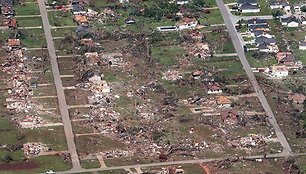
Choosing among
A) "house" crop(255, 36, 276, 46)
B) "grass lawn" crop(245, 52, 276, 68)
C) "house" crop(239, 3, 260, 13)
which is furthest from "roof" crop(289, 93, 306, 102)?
"house" crop(239, 3, 260, 13)

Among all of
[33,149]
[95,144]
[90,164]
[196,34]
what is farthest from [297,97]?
[33,149]

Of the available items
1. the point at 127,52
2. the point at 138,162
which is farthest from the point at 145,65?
the point at 138,162

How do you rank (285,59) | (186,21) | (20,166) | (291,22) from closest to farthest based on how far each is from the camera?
(20,166)
(285,59)
(291,22)
(186,21)

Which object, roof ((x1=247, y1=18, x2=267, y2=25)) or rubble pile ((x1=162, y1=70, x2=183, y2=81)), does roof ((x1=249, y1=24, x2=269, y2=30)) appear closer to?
roof ((x1=247, y1=18, x2=267, y2=25))

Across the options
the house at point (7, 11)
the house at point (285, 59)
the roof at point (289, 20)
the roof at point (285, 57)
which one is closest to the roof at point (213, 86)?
the house at point (285, 59)

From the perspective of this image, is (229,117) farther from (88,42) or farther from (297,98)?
(88,42)

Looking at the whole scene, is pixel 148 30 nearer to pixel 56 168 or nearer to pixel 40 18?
pixel 40 18
